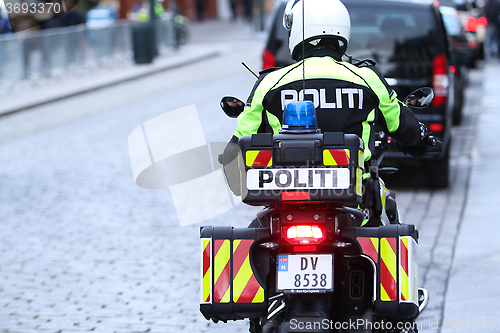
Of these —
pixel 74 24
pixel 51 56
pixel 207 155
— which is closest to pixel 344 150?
pixel 207 155

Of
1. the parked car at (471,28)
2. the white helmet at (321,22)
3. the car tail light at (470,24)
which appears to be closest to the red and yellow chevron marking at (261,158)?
the white helmet at (321,22)

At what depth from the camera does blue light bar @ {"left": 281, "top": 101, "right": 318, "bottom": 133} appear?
9.68ft

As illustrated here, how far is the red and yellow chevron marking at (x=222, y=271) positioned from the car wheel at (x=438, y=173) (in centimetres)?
552

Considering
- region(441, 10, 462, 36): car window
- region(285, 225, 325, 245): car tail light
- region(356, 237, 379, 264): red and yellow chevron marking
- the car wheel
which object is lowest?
the car wheel

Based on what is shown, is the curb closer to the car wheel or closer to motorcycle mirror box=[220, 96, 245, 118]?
the car wheel

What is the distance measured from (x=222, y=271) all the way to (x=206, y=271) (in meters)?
0.07

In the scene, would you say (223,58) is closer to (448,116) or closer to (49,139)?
(49,139)

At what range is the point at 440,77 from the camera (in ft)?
25.8

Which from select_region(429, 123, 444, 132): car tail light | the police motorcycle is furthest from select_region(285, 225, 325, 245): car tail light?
select_region(429, 123, 444, 132): car tail light

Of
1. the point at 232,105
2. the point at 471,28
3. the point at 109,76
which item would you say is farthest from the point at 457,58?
the point at 109,76

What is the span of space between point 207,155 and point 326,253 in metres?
0.82

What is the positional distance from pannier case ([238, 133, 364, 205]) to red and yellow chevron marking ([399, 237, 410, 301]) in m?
0.34

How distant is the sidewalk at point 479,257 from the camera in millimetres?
4754

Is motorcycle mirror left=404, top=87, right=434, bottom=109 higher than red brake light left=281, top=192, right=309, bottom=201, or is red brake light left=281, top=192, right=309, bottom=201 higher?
motorcycle mirror left=404, top=87, right=434, bottom=109
